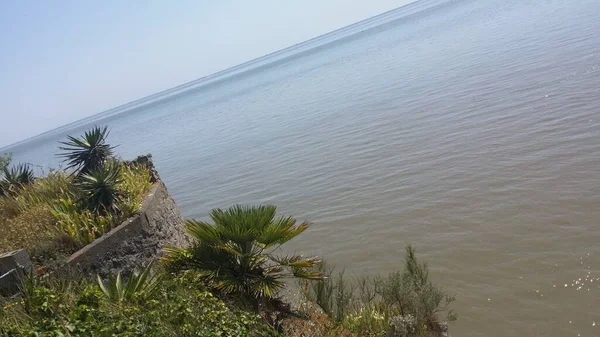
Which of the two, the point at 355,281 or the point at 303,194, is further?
the point at 303,194

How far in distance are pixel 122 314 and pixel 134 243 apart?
2.66 meters

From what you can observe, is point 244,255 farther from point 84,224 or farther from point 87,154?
point 87,154

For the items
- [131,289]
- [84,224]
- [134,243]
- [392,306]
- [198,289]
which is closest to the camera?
[131,289]

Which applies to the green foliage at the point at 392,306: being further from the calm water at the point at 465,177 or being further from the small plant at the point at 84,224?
the small plant at the point at 84,224

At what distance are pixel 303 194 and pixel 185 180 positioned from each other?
31.3ft

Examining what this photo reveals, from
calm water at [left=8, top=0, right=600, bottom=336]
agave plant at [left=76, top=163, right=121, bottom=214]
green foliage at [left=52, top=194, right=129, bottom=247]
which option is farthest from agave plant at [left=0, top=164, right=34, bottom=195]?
calm water at [left=8, top=0, right=600, bottom=336]

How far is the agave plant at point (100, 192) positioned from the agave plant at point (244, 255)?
90.2 inches

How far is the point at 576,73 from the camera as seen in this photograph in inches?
794

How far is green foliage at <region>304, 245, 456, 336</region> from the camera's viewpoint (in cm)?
761

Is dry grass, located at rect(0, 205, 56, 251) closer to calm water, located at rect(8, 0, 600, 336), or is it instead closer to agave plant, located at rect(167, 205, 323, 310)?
agave plant, located at rect(167, 205, 323, 310)

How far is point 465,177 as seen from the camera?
1342 centimetres

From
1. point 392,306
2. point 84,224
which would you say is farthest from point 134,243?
point 392,306

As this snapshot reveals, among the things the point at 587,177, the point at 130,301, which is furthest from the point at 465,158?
the point at 130,301

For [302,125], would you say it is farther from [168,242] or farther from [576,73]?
[168,242]
